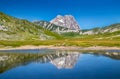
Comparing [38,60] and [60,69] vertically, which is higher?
[60,69]

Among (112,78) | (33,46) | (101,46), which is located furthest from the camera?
(33,46)

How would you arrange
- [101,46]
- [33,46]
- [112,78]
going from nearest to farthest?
[112,78], [101,46], [33,46]

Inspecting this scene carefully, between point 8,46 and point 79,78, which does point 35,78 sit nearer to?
point 79,78

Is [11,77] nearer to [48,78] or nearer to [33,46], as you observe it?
[48,78]

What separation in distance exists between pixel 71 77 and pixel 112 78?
7.32 m

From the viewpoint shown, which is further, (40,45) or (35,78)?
(40,45)

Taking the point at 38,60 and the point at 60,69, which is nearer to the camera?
the point at 60,69

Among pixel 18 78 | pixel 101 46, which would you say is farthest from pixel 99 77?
pixel 101 46

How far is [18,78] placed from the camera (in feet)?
149

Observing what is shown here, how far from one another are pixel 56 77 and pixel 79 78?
14.4 ft

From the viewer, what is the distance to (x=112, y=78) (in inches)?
1695

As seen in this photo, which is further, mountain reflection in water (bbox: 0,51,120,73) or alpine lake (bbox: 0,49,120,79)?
mountain reflection in water (bbox: 0,51,120,73)

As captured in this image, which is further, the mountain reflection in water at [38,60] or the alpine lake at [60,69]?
the mountain reflection in water at [38,60]

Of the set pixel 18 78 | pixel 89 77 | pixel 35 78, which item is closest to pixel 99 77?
pixel 89 77
